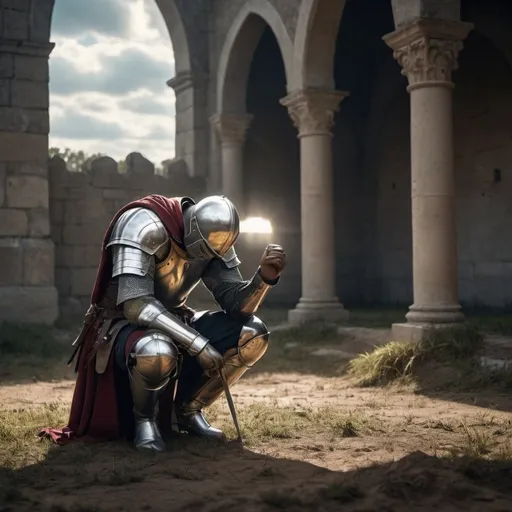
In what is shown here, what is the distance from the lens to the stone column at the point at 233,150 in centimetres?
1226

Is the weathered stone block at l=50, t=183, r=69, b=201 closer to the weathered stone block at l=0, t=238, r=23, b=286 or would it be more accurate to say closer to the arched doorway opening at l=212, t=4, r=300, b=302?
the weathered stone block at l=0, t=238, r=23, b=286

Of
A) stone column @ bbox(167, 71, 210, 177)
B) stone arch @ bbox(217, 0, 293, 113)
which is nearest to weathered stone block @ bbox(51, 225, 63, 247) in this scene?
stone column @ bbox(167, 71, 210, 177)

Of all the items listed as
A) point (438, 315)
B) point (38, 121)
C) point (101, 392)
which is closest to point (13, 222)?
point (38, 121)

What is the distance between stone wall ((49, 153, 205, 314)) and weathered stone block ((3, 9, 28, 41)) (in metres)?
1.71

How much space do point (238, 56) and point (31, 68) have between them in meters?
3.09

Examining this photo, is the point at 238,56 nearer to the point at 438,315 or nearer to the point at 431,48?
the point at 431,48

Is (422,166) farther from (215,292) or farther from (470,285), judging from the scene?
(470,285)

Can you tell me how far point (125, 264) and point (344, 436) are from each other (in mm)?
1605

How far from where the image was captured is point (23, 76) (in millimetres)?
10500

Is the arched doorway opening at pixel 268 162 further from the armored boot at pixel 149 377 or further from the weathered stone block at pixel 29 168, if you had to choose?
the armored boot at pixel 149 377

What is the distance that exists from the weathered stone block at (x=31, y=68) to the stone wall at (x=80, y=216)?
1.20 metres

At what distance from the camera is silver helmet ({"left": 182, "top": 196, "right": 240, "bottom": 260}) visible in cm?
A: 435

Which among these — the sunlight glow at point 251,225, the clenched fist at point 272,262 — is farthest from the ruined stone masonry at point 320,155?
the clenched fist at point 272,262

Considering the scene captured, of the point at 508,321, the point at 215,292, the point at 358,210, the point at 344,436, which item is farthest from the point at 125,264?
the point at 358,210
